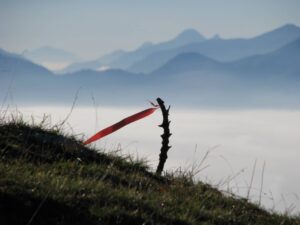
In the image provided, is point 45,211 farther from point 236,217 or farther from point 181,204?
point 236,217

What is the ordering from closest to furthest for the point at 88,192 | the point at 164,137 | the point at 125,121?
the point at 88,192
the point at 125,121
the point at 164,137

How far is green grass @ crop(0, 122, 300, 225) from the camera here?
7.39m

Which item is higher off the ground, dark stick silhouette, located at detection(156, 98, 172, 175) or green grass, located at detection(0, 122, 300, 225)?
dark stick silhouette, located at detection(156, 98, 172, 175)

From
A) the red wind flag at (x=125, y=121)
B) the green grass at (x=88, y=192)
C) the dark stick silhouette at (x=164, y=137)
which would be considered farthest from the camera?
the dark stick silhouette at (x=164, y=137)

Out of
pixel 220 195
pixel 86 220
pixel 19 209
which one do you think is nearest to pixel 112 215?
pixel 86 220

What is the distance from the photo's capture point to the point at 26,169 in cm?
905

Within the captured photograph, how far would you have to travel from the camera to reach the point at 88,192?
8156 millimetres

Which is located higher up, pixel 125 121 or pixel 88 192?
pixel 125 121

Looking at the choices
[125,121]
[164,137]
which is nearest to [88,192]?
[125,121]

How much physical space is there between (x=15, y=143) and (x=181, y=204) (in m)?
3.96

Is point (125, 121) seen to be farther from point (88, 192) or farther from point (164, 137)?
point (88, 192)

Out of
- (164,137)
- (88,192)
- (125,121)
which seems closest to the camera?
(88,192)

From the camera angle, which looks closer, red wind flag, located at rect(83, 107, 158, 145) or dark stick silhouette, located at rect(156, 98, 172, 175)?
red wind flag, located at rect(83, 107, 158, 145)

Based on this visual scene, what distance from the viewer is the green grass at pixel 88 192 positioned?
7.39 meters
